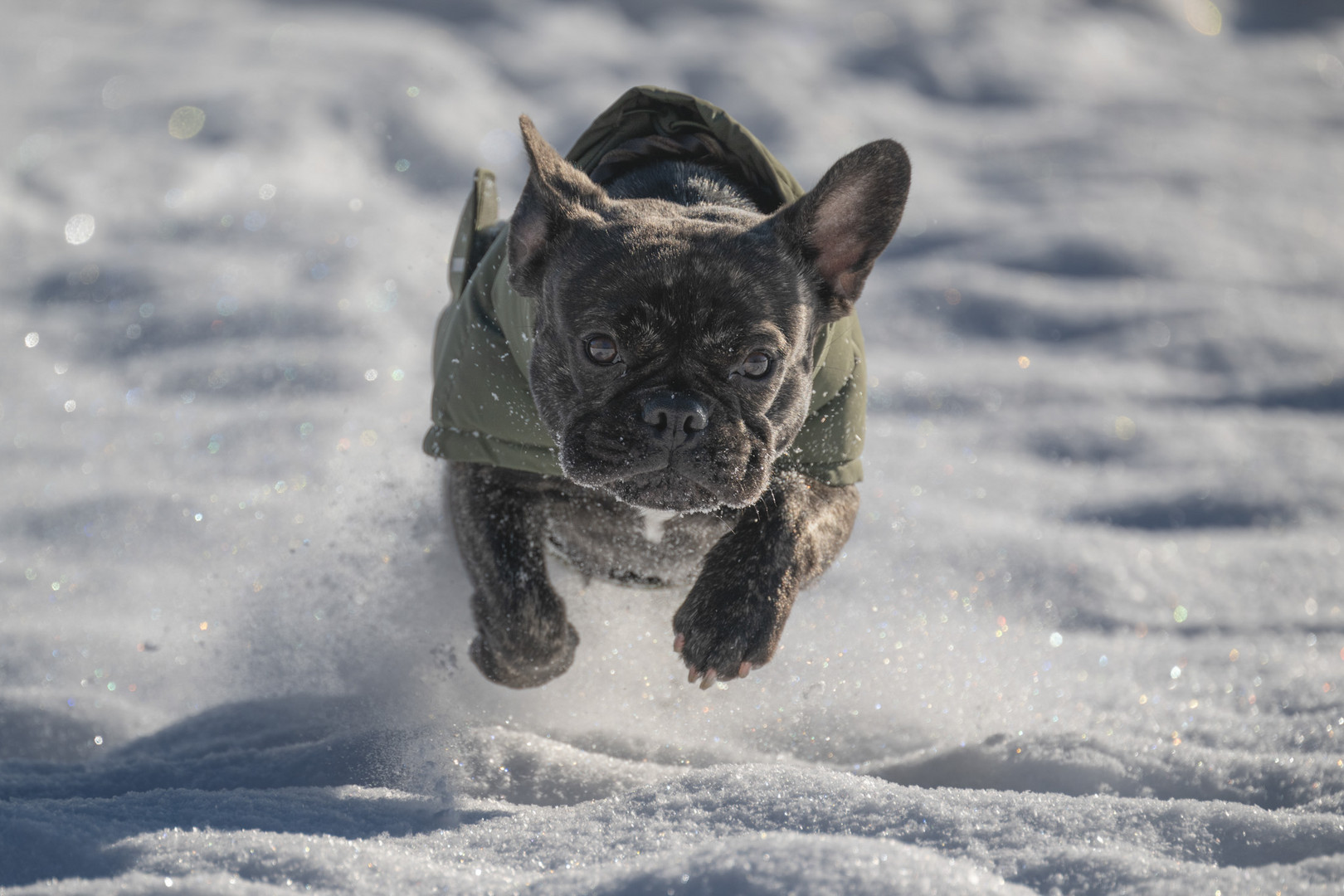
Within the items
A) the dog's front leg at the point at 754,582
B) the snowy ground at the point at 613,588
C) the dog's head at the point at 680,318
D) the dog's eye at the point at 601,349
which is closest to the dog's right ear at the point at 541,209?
the dog's head at the point at 680,318

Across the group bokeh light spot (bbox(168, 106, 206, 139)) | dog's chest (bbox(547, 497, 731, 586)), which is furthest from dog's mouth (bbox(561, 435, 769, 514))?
bokeh light spot (bbox(168, 106, 206, 139))

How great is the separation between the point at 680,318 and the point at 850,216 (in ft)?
1.95

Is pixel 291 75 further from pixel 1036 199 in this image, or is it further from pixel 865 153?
pixel 865 153

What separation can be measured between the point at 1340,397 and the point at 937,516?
9.89 feet

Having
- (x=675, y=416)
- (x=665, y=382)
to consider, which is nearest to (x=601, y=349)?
(x=665, y=382)

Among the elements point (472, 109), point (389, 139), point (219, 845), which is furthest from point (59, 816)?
point (472, 109)

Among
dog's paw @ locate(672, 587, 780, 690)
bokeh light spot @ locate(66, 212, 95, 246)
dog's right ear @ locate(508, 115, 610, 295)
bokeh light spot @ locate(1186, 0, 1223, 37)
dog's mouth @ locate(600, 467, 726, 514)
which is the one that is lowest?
bokeh light spot @ locate(66, 212, 95, 246)

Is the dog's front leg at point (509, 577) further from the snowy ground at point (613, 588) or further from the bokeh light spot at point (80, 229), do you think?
the bokeh light spot at point (80, 229)

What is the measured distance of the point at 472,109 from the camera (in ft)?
27.0

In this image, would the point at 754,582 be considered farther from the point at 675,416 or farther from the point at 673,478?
the point at 675,416

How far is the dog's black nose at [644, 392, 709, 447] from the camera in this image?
251cm

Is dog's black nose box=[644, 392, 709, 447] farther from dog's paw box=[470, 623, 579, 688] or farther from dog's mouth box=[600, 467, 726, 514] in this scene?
dog's paw box=[470, 623, 579, 688]

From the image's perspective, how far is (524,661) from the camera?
3.06m

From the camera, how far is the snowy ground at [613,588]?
8.27 ft
